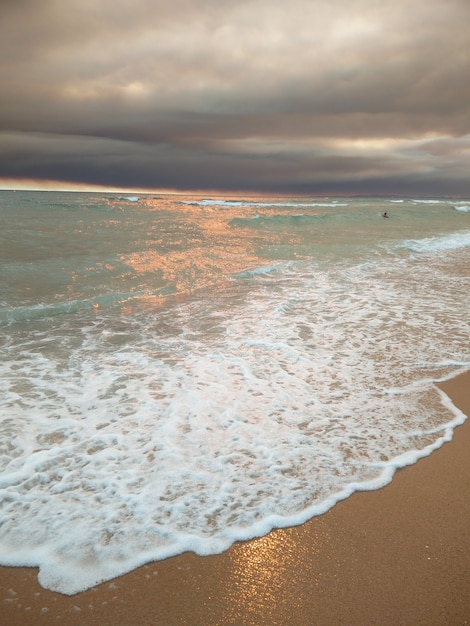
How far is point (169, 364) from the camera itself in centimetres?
530

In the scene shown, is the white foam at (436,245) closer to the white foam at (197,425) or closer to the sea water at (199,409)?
the sea water at (199,409)

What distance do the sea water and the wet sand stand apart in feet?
0.37

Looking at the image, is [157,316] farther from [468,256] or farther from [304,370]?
[468,256]

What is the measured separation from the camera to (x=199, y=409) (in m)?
4.10

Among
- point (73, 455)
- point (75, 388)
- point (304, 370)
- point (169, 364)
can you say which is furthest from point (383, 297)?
point (73, 455)

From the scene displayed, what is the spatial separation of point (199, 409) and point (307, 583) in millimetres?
2090

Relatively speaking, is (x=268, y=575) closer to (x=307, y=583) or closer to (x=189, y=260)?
(x=307, y=583)

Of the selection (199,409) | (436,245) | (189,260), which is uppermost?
(436,245)

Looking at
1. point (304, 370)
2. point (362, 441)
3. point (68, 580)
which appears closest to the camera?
point (68, 580)

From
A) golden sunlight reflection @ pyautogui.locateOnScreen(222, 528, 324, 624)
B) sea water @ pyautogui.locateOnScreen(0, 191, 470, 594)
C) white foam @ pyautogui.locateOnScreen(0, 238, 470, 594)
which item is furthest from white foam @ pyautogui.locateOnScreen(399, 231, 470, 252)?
golden sunlight reflection @ pyautogui.locateOnScreen(222, 528, 324, 624)

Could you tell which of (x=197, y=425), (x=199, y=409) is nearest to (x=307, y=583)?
(x=197, y=425)

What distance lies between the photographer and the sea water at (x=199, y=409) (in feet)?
8.66

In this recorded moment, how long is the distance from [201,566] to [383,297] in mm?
7590

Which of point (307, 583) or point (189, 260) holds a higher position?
point (307, 583)
